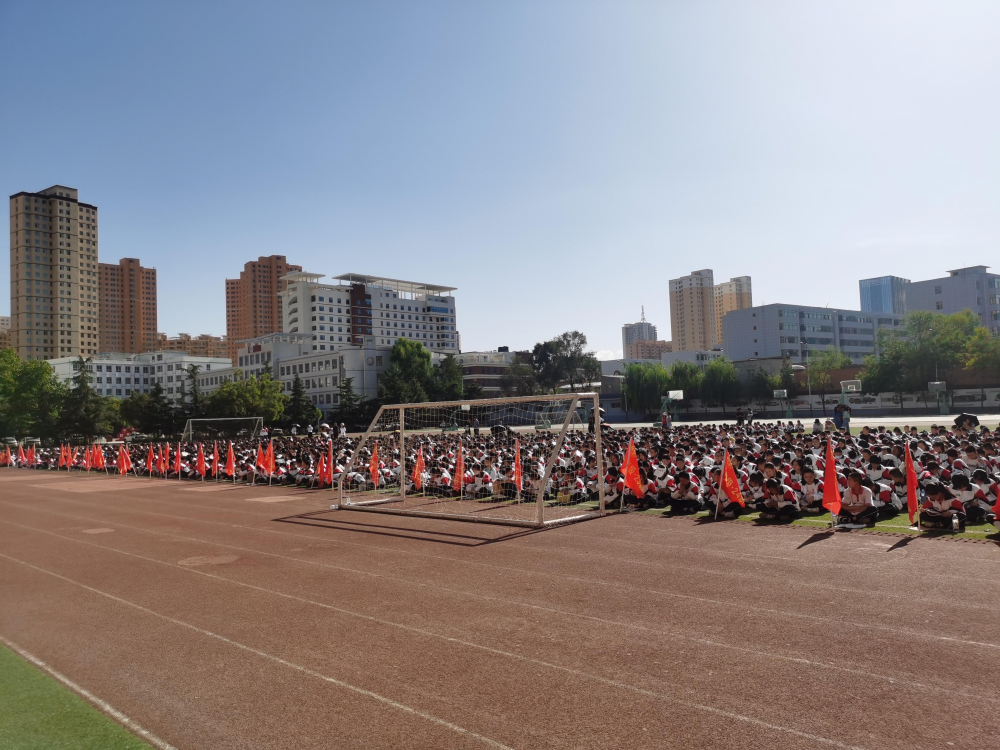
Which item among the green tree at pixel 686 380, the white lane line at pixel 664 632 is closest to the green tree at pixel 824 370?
the green tree at pixel 686 380

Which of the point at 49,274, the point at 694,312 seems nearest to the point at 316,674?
the point at 49,274

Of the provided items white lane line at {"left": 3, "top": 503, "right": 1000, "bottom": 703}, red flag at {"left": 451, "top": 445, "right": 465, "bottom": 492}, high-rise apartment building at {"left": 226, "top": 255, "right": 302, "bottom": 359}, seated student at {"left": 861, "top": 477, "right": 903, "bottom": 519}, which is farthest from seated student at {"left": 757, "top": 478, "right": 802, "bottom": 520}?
high-rise apartment building at {"left": 226, "top": 255, "right": 302, "bottom": 359}

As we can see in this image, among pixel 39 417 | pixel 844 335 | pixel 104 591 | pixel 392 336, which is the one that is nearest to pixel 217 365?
pixel 392 336

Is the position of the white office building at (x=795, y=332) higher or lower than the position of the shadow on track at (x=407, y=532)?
higher

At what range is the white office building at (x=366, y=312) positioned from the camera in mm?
118125

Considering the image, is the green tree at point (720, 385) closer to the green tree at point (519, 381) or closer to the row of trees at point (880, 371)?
the row of trees at point (880, 371)

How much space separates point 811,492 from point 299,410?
223ft

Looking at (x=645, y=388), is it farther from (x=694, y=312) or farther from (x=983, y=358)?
(x=694, y=312)

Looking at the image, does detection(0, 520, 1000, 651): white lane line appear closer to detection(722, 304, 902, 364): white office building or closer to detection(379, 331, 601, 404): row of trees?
detection(379, 331, 601, 404): row of trees

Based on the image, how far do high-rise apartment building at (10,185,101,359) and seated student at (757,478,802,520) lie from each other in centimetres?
14776

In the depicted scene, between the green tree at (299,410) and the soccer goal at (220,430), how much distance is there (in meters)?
26.8

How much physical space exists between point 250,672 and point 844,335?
410ft

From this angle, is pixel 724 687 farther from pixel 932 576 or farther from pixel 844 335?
pixel 844 335

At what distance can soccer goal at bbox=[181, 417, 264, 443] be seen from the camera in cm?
4084
